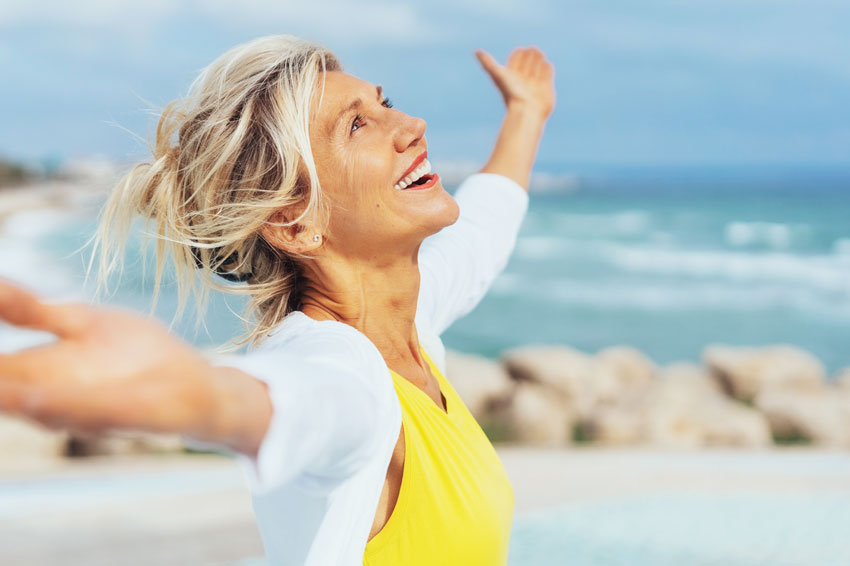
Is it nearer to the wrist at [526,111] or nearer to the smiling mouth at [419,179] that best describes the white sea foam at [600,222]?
the wrist at [526,111]

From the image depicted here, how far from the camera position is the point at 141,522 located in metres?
4.20

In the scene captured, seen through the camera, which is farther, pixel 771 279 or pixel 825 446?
pixel 771 279

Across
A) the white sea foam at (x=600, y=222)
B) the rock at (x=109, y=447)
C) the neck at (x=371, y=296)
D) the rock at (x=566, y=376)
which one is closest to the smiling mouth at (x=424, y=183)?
the neck at (x=371, y=296)

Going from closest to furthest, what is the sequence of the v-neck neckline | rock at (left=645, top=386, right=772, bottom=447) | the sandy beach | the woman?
1. the woman
2. the v-neck neckline
3. the sandy beach
4. rock at (left=645, top=386, right=772, bottom=447)

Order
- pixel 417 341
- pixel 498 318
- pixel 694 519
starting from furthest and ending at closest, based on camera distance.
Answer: pixel 498 318 < pixel 694 519 < pixel 417 341

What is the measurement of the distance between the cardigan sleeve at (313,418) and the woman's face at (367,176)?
398 mm

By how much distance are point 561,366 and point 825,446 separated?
1.95 m

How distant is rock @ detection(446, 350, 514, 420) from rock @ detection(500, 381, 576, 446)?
0.16 meters

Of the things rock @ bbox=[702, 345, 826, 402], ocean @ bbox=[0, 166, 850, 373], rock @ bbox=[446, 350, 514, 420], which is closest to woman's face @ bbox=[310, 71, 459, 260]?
rock @ bbox=[446, 350, 514, 420]

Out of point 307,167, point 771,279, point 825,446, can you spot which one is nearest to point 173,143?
point 307,167

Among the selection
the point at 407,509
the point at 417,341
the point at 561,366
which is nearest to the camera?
the point at 407,509

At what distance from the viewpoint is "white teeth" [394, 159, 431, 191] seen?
4.81ft

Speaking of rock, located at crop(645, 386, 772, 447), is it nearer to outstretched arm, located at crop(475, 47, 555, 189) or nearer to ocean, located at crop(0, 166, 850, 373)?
outstretched arm, located at crop(475, 47, 555, 189)

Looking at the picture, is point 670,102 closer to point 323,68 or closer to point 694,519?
point 694,519
